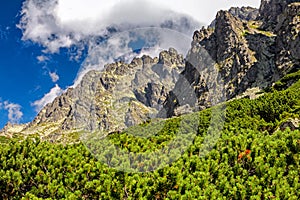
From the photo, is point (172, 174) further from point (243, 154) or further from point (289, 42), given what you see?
point (289, 42)

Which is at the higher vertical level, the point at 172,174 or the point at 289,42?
the point at 289,42

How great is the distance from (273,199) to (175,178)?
233 inches

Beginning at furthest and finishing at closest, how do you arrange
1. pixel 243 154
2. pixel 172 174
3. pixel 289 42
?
pixel 289 42, pixel 243 154, pixel 172 174

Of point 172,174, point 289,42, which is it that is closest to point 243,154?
point 172,174

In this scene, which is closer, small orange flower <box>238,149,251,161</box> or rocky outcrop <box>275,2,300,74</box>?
small orange flower <box>238,149,251,161</box>

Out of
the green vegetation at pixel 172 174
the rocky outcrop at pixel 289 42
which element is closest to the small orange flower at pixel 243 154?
the green vegetation at pixel 172 174

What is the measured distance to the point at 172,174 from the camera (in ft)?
68.3

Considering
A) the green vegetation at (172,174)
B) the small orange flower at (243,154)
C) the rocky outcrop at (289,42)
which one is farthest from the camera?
the rocky outcrop at (289,42)

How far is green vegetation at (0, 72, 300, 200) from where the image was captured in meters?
19.0

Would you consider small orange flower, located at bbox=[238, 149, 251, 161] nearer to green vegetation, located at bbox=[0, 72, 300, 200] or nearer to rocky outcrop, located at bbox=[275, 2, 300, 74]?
green vegetation, located at bbox=[0, 72, 300, 200]

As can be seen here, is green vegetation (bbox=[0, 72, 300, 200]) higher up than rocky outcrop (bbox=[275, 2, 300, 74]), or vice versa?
rocky outcrop (bbox=[275, 2, 300, 74])

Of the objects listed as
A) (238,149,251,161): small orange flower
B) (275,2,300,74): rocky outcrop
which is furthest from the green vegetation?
(275,2,300,74): rocky outcrop

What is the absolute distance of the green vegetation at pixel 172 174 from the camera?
19.0m

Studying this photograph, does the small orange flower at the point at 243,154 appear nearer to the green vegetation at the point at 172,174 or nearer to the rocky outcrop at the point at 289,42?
Result: the green vegetation at the point at 172,174
